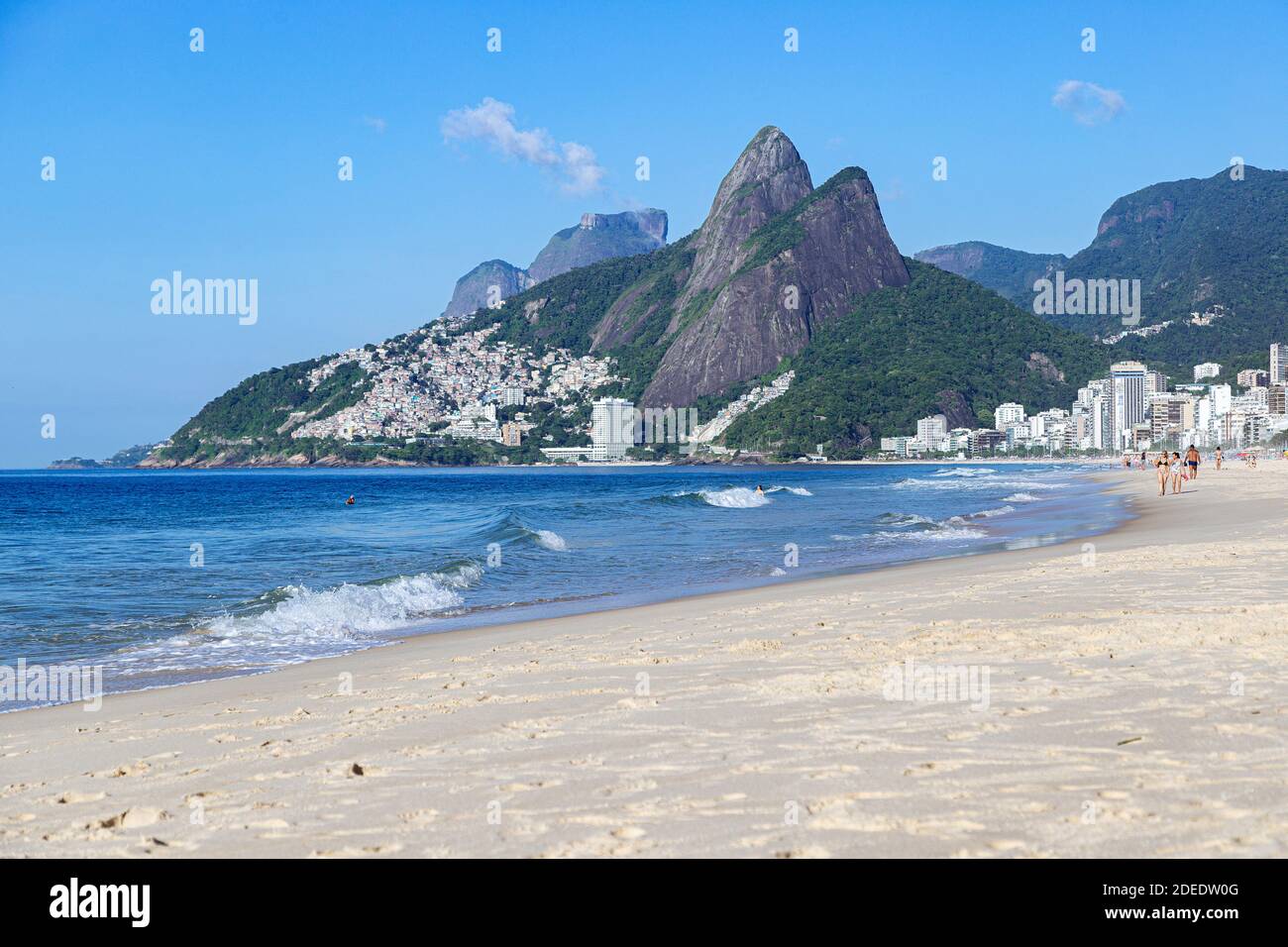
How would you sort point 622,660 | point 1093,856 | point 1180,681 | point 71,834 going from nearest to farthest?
point 1093,856
point 71,834
point 1180,681
point 622,660

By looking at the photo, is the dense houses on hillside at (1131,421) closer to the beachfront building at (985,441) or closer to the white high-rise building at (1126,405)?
the white high-rise building at (1126,405)

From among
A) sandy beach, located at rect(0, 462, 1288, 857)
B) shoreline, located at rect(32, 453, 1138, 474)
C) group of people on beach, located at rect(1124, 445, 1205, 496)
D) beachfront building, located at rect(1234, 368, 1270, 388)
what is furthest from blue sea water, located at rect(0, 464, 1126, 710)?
beachfront building, located at rect(1234, 368, 1270, 388)

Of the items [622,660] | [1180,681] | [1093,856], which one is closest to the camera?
[1093,856]

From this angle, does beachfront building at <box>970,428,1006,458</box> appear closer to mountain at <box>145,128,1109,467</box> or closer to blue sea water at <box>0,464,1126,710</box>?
mountain at <box>145,128,1109,467</box>

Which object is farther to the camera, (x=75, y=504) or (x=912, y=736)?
(x=75, y=504)

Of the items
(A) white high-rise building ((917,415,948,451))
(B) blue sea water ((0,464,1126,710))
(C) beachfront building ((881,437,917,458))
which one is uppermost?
(A) white high-rise building ((917,415,948,451))
